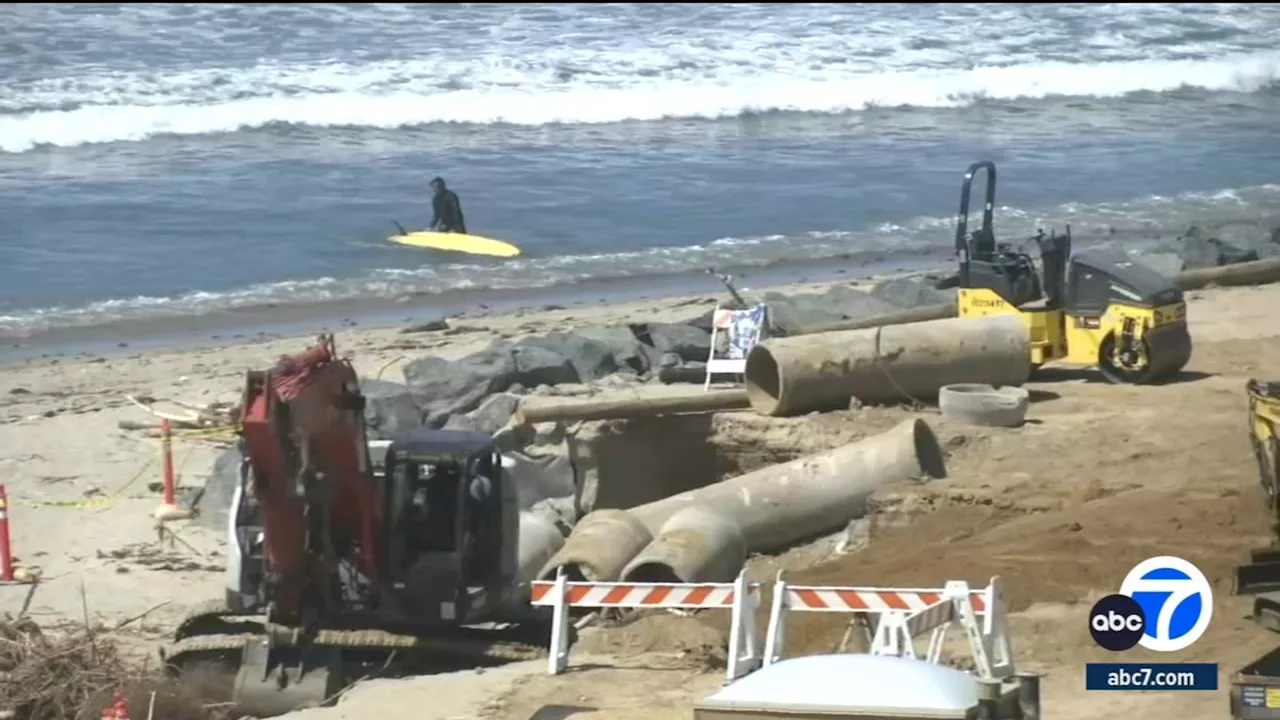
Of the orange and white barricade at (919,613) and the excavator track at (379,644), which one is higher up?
the orange and white barricade at (919,613)

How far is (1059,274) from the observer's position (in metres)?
16.8

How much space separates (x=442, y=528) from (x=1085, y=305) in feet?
22.0

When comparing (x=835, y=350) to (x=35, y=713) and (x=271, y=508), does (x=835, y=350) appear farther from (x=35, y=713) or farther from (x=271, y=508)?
(x=35, y=713)

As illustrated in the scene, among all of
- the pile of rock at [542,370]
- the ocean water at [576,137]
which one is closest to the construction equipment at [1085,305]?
the pile of rock at [542,370]

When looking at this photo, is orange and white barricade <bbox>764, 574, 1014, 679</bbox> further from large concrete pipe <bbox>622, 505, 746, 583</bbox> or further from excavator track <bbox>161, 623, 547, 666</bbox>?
large concrete pipe <bbox>622, 505, 746, 583</bbox>

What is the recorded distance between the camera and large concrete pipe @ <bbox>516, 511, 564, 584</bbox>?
13562 millimetres

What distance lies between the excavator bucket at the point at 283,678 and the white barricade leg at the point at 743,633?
2.65 meters

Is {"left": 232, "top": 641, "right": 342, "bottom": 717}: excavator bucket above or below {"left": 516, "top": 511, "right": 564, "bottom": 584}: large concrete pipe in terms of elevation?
below

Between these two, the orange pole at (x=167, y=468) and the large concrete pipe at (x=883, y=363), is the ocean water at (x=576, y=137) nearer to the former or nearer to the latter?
the orange pole at (x=167, y=468)

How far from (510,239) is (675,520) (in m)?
14.7

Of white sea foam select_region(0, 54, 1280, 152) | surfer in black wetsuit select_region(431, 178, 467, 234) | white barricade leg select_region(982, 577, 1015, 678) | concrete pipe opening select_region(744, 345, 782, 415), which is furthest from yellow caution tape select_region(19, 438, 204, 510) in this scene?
white sea foam select_region(0, 54, 1280, 152)

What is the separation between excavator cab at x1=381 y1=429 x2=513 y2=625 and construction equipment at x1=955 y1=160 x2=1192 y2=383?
6.11 meters

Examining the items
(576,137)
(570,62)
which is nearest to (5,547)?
(576,137)

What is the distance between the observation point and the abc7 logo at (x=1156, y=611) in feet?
33.1
